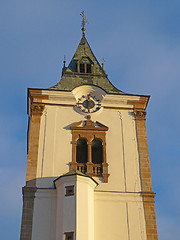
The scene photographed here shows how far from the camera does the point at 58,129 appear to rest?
2242 centimetres

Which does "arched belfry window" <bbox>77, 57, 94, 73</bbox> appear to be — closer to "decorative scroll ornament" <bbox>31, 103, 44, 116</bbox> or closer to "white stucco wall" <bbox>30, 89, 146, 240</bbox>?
"white stucco wall" <bbox>30, 89, 146, 240</bbox>

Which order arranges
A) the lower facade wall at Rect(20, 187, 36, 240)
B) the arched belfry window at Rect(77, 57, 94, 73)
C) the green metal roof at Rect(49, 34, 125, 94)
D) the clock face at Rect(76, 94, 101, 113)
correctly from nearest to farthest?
the lower facade wall at Rect(20, 187, 36, 240) < the clock face at Rect(76, 94, 101, 113) < the green metal roof at Rect(49, 34, 125, 94) < the arched belfry window at Rect(77, 57, 94, 73)

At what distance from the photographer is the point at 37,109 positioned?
2325 centimetres

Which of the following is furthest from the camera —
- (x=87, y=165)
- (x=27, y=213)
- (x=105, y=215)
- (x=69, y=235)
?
(x=87, y=165)

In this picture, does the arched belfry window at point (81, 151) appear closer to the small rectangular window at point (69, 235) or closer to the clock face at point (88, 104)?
the clock face at point (88, 104)

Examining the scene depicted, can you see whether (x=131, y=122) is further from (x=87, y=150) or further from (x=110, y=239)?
(x=110, y=239)

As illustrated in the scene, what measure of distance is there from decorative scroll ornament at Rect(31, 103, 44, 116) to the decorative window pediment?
213 centimetres

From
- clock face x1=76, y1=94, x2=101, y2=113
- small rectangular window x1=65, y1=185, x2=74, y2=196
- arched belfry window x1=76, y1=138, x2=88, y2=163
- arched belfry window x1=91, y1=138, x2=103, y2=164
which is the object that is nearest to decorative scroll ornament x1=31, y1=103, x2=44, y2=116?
clock face x1=76, y1=94, x2=101, y2=113

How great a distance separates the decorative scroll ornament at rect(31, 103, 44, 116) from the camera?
23109 millimetres

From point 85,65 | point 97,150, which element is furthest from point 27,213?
point 85,65

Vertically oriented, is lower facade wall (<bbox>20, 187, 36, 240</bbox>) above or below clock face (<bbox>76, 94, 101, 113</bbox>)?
below

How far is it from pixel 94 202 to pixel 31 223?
315cm

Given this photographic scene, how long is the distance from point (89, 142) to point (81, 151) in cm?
69

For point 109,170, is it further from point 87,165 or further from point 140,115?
point 140,115
